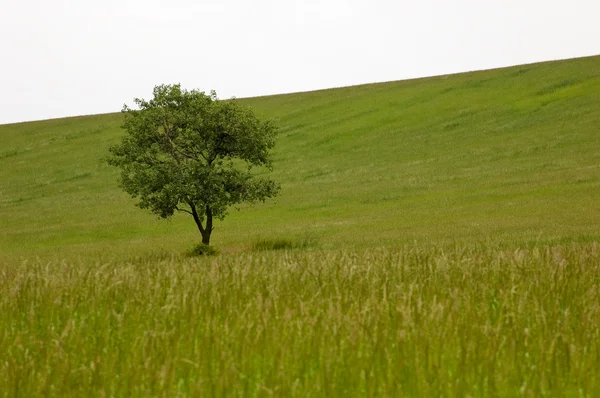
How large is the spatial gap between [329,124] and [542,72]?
19876mm

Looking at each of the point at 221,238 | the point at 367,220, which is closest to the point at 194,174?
the point at 221,238

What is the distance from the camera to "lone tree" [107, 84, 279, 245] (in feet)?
79.8

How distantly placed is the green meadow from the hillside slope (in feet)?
0.77

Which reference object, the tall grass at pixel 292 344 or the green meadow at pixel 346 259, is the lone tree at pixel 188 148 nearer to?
the green meadow at pixel 346 259

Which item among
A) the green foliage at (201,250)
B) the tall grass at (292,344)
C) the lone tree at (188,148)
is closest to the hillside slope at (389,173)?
the green foliage at (201,250)

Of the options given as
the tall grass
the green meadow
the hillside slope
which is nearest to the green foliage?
the green meadow

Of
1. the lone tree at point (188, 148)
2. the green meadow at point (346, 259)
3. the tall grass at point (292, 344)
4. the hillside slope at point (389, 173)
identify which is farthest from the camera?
the hillside slope at point (389, 173)

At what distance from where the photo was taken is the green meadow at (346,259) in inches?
166

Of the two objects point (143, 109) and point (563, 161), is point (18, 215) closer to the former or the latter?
point (143, 109)

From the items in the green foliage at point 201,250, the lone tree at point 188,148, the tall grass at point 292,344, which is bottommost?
the green foliage at point 201,250

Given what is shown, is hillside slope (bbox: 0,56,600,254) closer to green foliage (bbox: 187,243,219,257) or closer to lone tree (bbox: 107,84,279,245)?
green foliage (bbox: 187,243,219,257)

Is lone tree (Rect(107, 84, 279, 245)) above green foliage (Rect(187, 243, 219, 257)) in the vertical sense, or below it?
above

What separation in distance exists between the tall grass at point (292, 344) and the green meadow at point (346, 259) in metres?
0.02

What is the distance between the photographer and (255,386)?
13.5ft
